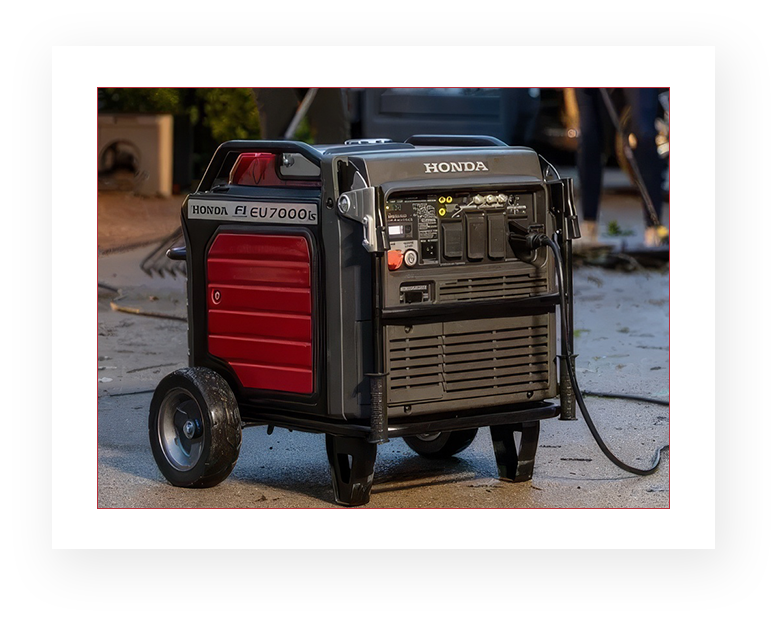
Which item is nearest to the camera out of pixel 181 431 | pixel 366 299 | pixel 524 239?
pixel 366 299

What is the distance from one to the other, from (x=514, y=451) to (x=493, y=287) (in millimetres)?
1018

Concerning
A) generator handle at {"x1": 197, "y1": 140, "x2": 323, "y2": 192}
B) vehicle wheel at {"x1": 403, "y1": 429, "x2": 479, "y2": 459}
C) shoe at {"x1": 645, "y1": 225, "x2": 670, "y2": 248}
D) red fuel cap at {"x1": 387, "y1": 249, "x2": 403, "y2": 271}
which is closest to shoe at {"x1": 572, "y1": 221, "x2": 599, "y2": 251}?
shoe at {"x1": 645, "y1": 225, "x2": 670, "y2": 248}

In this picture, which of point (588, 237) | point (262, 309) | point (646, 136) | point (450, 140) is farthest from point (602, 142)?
point (262, 309)

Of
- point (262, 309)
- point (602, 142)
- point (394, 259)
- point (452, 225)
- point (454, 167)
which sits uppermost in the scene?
point (602, 142)

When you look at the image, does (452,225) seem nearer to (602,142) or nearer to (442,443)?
(442,443)

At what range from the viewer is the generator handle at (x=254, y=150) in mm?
6266

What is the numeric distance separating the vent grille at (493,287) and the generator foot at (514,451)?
30.0 inches

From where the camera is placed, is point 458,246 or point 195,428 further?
point 195,428

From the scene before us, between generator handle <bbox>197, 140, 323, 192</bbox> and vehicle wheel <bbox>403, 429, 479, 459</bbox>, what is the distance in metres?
1.79

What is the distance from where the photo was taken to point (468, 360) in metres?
6.40

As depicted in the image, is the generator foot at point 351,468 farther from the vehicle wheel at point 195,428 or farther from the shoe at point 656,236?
the shoe at point 656,236

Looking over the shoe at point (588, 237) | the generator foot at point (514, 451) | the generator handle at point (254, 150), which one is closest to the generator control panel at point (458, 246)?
the generator handle at point (254, 150)

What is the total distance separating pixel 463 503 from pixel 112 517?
168 centimetres
